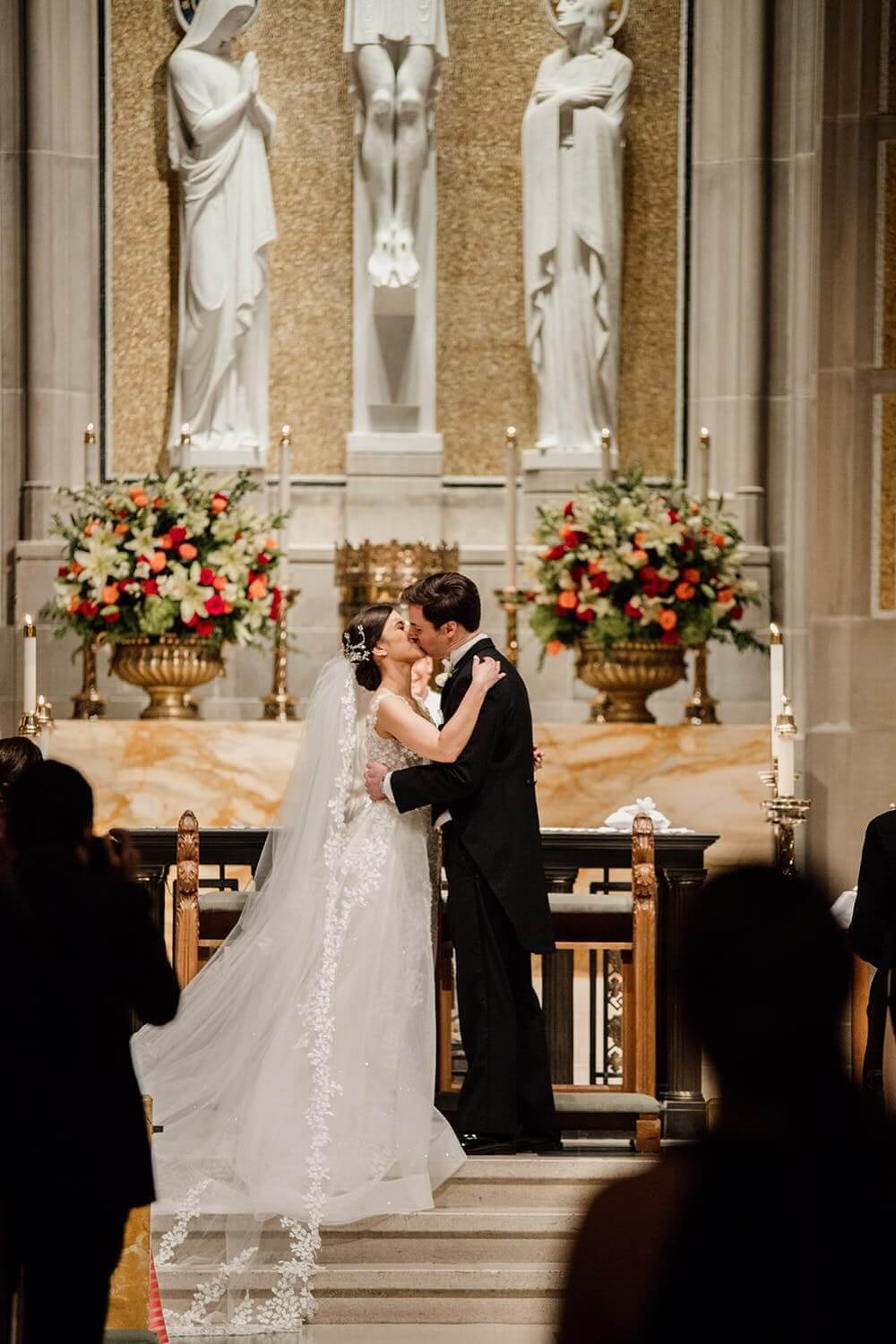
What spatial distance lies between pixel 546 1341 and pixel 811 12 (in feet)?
22.4

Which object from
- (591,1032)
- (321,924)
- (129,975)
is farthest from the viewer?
(591,1032)

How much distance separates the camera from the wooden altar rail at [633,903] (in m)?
6.16

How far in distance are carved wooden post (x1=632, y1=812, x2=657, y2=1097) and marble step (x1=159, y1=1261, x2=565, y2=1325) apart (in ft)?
3.28

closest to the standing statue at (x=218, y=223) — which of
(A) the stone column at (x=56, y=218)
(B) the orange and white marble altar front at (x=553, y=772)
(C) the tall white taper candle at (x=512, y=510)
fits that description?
(A) the stone column at (x=56, y=218)

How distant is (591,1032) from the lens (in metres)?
6.93

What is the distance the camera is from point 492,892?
19.3 feet

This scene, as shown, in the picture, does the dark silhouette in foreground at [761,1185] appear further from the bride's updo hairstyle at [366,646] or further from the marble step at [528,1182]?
the bride's updo hairstyle at [366,646]

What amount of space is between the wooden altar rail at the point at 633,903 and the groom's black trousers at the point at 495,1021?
1.41ft

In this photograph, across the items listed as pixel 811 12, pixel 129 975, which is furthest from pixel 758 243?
pixel 129 975

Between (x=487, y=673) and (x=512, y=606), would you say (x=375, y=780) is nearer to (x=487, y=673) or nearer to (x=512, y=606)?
(x=487, y=673)

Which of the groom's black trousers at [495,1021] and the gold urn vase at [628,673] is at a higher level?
the gold urn vase at [628,673]

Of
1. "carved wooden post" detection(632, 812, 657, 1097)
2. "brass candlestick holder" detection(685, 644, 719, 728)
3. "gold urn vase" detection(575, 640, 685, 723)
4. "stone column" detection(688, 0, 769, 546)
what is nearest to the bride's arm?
"carved wooden post" detection(632, 812, 657, 1097)

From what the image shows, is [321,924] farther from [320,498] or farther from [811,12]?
[811,12]

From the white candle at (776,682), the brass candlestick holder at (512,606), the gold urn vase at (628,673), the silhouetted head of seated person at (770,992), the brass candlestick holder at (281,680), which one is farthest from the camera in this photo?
the brass candlestick holder at (281,680)
